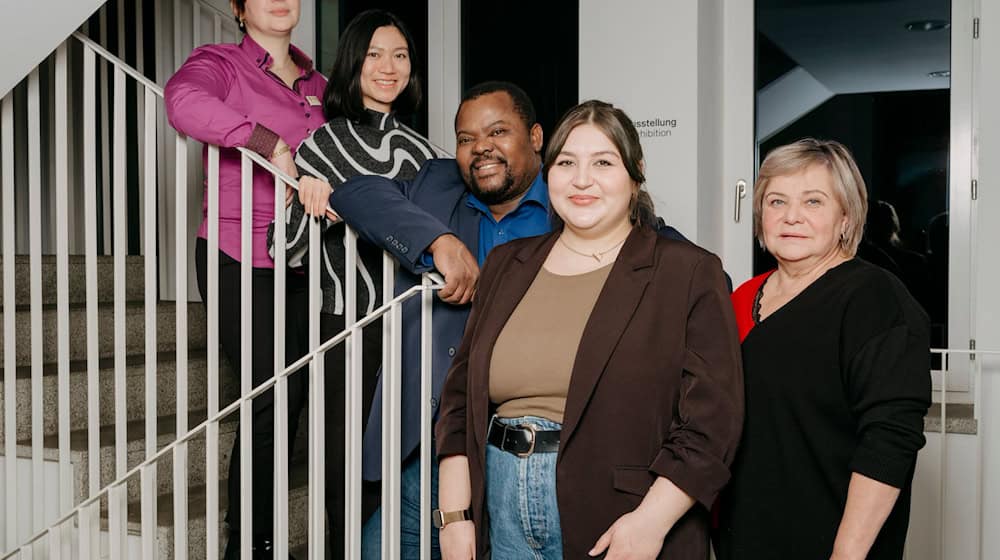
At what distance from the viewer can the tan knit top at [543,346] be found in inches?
58.9

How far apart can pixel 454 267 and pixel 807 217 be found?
64cm

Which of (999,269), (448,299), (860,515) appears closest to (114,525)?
(448,299)

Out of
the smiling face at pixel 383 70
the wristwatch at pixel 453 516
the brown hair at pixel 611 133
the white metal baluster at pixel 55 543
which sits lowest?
the white metal baluster at pixel 55 543

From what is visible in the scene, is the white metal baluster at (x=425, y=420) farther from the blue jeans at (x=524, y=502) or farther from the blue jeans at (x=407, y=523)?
the blue jeans at (x=524, y=502)

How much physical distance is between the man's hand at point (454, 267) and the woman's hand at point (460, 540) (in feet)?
1.44

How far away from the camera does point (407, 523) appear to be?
2.07m

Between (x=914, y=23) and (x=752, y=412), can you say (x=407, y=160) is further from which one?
(x=914, y=23)

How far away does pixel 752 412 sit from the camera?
4.99ft

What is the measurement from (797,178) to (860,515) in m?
0.53

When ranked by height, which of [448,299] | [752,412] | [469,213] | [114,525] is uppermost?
[469,213]

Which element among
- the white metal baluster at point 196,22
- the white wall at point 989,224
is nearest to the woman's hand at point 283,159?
the white metal baluster at point 196,22

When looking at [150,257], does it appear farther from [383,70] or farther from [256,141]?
[383,70]

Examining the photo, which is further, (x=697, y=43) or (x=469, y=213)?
(x=697, y=43)

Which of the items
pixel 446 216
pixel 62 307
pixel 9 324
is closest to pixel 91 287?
pixel 62 307
